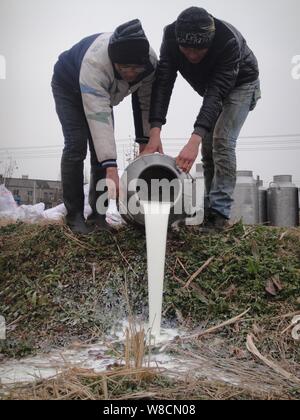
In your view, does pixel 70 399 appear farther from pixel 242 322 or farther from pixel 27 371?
pixel 242 322

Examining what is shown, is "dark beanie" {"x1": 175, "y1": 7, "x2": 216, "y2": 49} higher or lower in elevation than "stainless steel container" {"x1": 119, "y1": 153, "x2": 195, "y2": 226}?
higher

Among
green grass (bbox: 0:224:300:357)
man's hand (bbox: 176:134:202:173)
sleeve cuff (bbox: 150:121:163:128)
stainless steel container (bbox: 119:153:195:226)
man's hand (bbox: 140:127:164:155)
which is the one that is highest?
sleeve cuff (bbox: 150:121:163:128)

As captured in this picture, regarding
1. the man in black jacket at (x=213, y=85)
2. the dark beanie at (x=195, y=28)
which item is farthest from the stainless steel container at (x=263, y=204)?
the dark beanie at (x=195, y=28)

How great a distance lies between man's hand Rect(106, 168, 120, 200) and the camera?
2701mm

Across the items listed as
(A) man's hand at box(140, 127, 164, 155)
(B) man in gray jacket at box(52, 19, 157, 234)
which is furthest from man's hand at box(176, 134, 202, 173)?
(B) man in gray jacket at box(52, 19, 157, 234)

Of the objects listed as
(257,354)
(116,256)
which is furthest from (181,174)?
(257,354)

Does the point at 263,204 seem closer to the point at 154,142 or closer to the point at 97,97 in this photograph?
the point at 154,142

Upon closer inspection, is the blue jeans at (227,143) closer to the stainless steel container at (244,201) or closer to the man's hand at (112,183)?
the man's hand at (112,183)

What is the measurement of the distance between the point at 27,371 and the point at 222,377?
728mm

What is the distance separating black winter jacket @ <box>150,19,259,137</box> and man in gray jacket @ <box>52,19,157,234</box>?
0.12m

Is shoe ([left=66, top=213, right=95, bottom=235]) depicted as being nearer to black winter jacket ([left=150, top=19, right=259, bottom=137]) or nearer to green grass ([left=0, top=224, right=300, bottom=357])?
green grass ([left=0, top=224, right=300, bottom=357])

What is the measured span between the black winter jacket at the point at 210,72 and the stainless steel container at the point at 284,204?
3320 mm

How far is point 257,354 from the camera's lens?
1.97m
